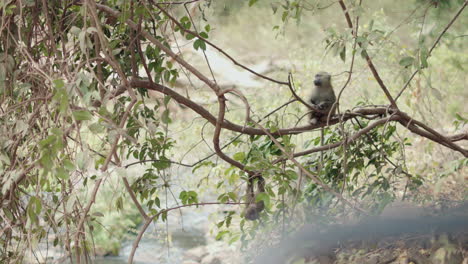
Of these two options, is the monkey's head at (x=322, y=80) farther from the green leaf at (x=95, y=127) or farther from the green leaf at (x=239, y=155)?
the green leaf at (x=95, y=127)

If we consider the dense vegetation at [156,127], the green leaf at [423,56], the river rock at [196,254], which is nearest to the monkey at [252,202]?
the dense vegetation at [156,127]

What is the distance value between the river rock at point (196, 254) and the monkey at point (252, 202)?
3305 mm

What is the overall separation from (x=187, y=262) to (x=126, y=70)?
3490 millimetres

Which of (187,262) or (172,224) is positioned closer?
(187,262)

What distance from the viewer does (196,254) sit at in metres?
5.38

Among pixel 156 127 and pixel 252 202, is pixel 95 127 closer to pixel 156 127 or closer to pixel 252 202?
pixel 156 127

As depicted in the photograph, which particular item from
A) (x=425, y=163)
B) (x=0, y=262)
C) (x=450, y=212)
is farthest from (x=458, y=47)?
(x=0, y=262)

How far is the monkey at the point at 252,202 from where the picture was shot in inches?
77.0

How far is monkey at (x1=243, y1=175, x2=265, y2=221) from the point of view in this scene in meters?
1.96

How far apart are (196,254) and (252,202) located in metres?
3.54

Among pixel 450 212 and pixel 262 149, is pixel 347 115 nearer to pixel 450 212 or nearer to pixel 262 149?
pixel 262 149

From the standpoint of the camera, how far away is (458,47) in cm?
596

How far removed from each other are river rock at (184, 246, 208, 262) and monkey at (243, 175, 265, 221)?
10.8 feet

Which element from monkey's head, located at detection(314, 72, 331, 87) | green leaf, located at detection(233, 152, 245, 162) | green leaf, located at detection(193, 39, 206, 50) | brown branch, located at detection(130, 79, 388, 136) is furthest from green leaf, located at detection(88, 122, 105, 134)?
monkey's head, located at detection(314, 72, 331, 87)
